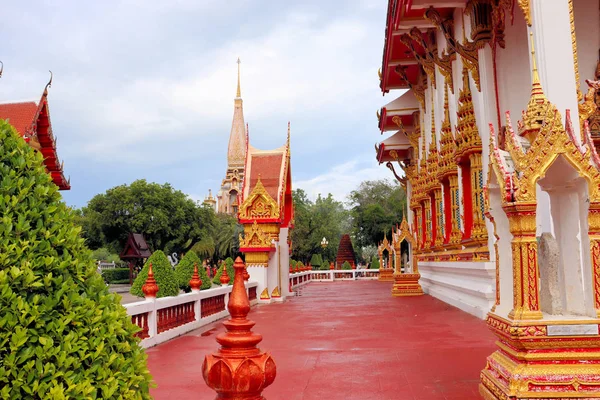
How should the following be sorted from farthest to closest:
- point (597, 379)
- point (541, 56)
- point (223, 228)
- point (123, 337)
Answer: point (223, 228)
point (541, 56)
point (597, 379)
point (123, 337)

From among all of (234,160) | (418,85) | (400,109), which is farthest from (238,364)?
(234,160)

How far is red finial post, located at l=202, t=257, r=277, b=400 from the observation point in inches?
104

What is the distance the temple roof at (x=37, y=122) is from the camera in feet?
50.2

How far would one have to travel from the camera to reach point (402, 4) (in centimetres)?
1081

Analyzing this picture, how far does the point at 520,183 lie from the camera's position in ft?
12.8

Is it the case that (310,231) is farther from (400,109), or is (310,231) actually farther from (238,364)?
(238,364)

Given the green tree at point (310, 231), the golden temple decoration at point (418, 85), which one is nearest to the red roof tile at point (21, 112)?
the golden temple decoration at point (418, 85)

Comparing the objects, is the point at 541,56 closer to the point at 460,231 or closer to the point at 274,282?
the point at 460,231

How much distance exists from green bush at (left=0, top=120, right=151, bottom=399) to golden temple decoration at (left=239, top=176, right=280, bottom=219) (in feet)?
42.8

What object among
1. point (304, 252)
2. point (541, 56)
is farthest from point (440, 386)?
point (304, 252)

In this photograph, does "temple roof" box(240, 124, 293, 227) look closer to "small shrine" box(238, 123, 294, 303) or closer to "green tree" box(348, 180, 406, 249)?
"small shrine" box(238, 123, 294, 303)

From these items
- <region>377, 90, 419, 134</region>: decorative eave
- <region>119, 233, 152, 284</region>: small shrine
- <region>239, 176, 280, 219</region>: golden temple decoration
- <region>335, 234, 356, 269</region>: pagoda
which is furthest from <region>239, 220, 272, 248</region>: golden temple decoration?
<region>335, 234, 356, 269</region>: pagoda

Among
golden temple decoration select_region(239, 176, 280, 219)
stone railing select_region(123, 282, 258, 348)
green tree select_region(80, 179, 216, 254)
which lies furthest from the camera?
green tree select_region(80, 179, 216, 254)

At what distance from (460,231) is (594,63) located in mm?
4175
